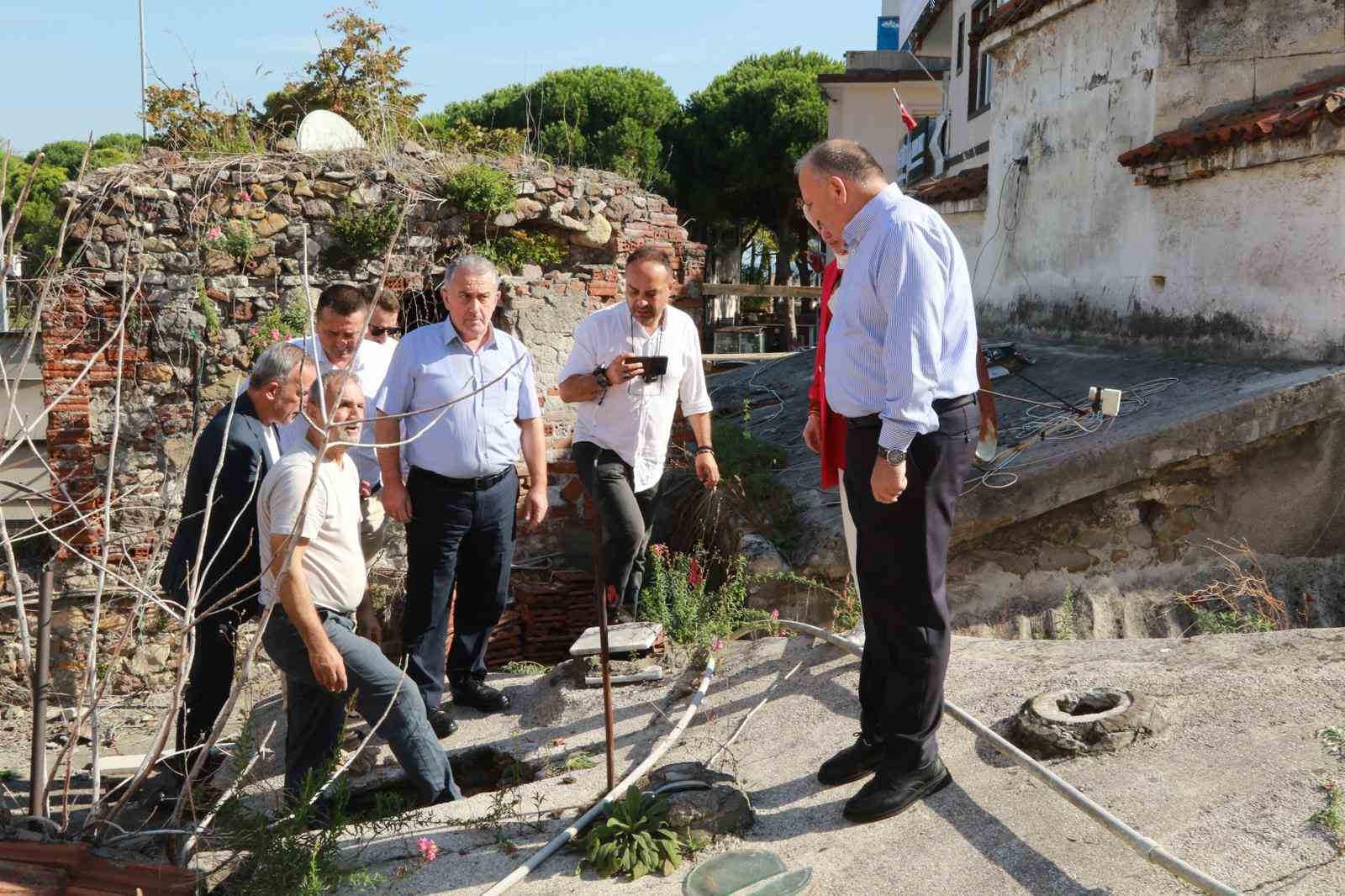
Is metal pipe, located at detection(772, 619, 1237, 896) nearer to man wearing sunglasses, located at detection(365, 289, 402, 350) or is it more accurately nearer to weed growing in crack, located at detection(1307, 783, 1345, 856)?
weed growing in crack, located at detection(1307, 783, 1345, 856)

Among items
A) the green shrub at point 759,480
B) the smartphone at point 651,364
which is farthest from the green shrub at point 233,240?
the smartphone at point 651,364

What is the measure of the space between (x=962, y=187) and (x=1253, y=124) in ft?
18.2

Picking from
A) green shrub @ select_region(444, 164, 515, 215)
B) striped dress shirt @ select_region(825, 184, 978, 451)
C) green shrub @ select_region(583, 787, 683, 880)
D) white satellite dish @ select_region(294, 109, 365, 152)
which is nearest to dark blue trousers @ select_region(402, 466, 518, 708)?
green shrub @ select_region(583, 787, 683, 880)

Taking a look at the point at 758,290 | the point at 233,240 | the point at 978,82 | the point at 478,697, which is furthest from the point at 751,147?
the point at 478,697

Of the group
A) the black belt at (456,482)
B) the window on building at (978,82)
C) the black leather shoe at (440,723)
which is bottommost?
the black leather shoe at (440,723)

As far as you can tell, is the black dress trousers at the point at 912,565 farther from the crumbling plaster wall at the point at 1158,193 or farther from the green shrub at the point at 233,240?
the green shrub at the point at 233,240

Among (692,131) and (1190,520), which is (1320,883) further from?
(692,131)

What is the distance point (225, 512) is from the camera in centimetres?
431

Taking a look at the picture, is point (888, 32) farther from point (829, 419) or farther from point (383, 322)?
point (829, 419)

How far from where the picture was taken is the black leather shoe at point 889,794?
3.39m

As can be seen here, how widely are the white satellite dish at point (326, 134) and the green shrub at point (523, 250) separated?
4.10 feet

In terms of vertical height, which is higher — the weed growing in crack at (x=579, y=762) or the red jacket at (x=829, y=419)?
the red jacket at (x=829, y=419)

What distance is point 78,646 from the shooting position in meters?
7.67

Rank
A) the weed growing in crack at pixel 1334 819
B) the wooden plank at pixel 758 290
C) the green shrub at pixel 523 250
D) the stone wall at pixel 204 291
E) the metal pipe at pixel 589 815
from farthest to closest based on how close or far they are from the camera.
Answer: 1. the wooden plank at pixel 758 290
2. the green shrub at pixel 523 250
3. the stone wall at pixel 204 291
4. the metal pipe at pixel 589 815
5. the weed growing in crack at pixel 1334 819
